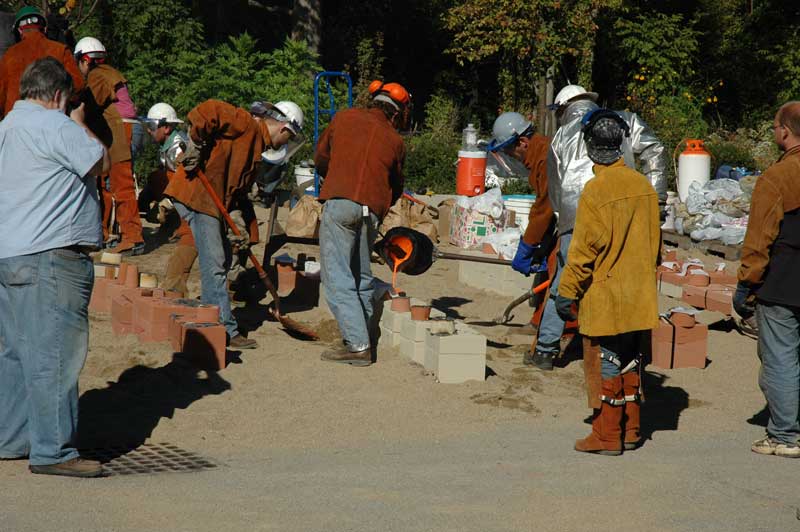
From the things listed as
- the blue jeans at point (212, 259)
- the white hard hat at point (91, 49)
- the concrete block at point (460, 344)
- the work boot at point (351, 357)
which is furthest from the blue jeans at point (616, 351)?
the white hard hat at point (91, 49)

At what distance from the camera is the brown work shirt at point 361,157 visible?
6.79 meters

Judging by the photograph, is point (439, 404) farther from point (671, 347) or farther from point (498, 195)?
point (498, 195)

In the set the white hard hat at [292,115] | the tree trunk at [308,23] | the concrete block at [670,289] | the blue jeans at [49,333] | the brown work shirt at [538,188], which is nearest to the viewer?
the blue jeans at [49,333]

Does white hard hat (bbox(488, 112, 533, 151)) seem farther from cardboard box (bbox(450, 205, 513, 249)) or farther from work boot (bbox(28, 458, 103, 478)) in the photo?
work boot (bbox(28, 458, 103, 478))

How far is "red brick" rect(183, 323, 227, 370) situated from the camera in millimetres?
6363

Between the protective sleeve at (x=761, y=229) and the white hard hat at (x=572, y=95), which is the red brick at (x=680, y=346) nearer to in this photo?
the white hard hat at (x=572, y=95)

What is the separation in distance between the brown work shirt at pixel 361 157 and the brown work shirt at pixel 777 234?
240 centimetres

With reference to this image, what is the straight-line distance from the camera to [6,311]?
4688 mm

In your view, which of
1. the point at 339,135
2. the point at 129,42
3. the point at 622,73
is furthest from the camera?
the point at 622,73

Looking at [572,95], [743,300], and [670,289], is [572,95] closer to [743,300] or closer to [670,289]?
[743,300]

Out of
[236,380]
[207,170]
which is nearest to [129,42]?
[207,170]

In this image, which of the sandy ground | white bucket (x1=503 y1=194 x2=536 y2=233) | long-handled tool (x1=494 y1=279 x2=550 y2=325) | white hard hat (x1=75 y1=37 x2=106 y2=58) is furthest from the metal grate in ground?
white bucket (x1=503 y1=194 x2=536 y2=233)

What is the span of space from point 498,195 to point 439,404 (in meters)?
5.64

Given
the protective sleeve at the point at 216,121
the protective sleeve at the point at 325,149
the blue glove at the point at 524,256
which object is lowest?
the blue glove at the point at 524,256
